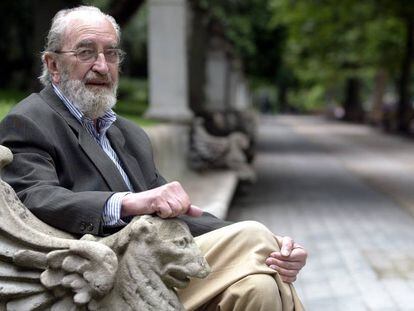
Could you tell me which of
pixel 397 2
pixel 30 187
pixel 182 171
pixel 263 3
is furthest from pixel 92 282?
pixel 397 2

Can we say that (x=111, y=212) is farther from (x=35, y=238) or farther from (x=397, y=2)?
(x=397, y=2)

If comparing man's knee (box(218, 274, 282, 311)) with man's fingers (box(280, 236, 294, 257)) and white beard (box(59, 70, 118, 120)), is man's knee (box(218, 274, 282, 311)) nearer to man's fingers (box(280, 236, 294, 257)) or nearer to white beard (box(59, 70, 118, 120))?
man's fingers (box(280, 236, 294, 257))

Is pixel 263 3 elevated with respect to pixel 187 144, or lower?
elevated

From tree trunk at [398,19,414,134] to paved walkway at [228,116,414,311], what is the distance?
32.2 ft

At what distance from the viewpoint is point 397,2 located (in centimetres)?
2736

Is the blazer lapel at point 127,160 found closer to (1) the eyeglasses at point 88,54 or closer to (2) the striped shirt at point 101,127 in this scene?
(2) the striped shirt at point 101,127

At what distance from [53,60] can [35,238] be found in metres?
0.91

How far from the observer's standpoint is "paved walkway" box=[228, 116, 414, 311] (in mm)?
6594

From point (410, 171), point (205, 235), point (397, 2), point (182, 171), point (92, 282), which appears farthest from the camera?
point (397, 2)

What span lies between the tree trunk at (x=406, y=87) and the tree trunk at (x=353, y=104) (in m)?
13.7

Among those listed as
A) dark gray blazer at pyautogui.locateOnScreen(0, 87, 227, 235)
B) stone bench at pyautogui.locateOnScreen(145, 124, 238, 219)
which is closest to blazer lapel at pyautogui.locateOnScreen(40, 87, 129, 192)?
dark gray blazer at pyautogui.locateOnScreen(0, 87, 227, 235)

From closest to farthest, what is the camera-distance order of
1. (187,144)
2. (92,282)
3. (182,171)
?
(92,282)
(182,171)
(187,144)

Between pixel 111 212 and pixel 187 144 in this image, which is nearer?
pixel 111 212

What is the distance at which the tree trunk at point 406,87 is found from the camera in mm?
30873
